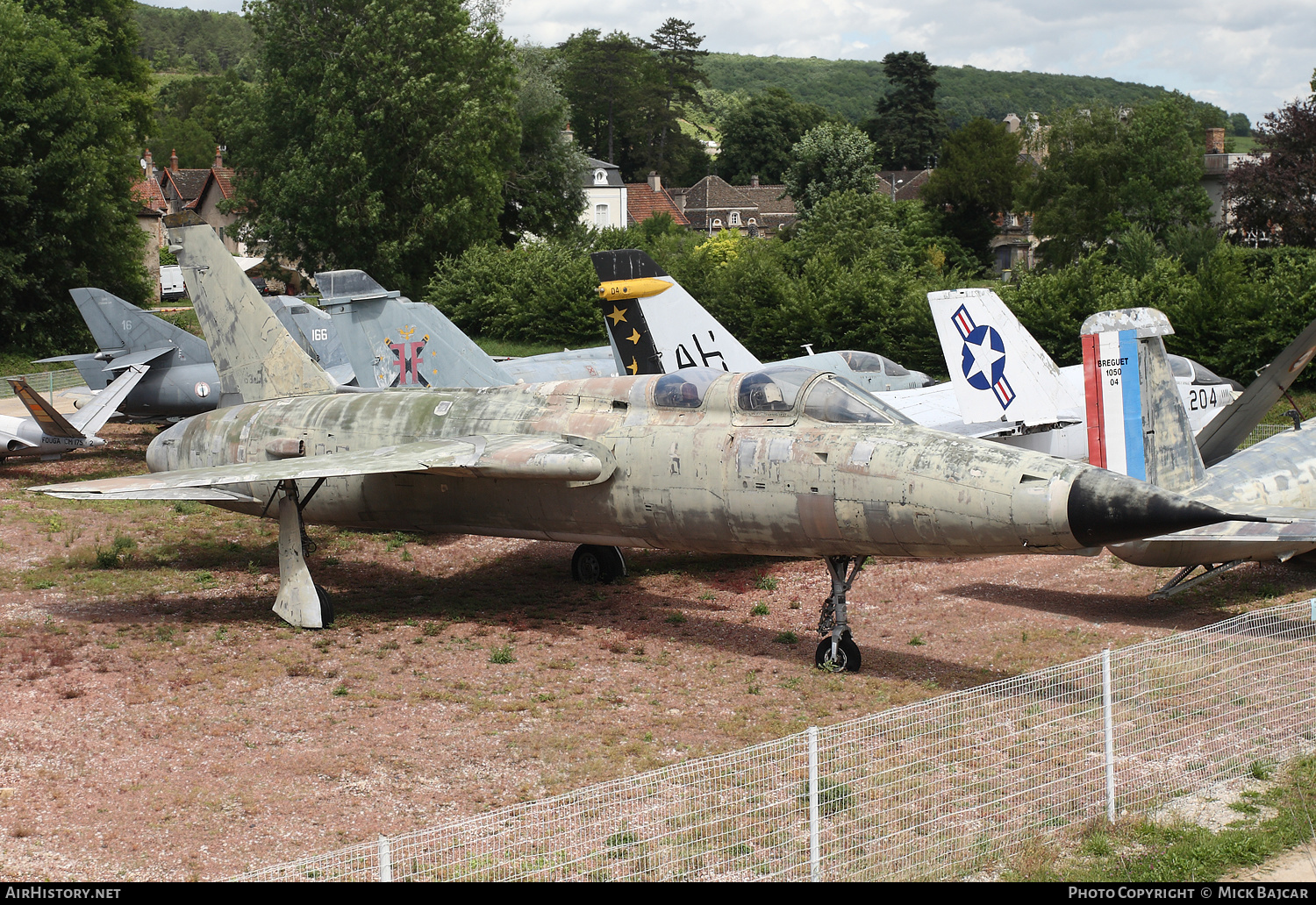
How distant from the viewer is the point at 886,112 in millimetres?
125312

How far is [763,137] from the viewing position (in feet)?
408

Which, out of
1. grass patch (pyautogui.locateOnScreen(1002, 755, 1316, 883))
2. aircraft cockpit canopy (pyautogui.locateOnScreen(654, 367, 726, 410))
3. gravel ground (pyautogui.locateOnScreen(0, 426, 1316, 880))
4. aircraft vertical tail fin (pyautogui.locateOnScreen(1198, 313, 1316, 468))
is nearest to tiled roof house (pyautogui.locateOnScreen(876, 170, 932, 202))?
aircraft vertical tail fin (pyautogui.locateOnScreen(1198, 313, 1316, 468))

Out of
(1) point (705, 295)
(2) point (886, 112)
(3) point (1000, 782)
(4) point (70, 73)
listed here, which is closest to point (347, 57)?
(4) point (70, 73)

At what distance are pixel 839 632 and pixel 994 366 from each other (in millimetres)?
8792

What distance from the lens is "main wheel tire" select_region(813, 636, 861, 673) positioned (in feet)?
39.2

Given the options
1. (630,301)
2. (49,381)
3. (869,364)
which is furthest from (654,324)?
(49,381)

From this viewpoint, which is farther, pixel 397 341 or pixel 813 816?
pixel 397 341

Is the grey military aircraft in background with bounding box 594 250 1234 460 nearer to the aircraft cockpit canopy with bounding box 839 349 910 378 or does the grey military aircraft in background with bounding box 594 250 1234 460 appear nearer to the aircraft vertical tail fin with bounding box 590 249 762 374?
the aircraft vertical tail fin with bounding box 590 249 762 374

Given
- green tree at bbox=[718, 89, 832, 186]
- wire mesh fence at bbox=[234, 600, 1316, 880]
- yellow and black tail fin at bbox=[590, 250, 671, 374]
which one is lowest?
wire mesh fence at bbox=[234, 600, 1316, 880]

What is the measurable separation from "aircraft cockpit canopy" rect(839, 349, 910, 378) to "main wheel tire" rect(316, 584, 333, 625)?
12.6 m

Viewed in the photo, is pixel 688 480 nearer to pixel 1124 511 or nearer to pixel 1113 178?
pixel 1124 511

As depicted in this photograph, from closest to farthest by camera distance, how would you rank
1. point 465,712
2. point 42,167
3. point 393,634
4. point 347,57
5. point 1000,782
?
point 1000,782, point 465,712, point 393,634, point 42,167, point 347,57

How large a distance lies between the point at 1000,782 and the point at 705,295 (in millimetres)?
A: 33859

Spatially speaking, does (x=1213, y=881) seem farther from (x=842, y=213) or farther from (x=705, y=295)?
(x=842, y=213)
